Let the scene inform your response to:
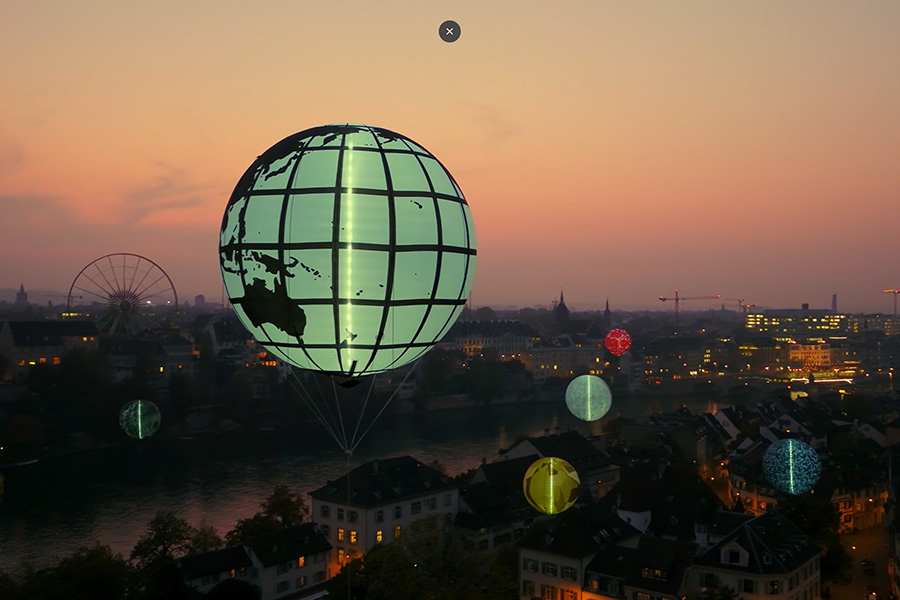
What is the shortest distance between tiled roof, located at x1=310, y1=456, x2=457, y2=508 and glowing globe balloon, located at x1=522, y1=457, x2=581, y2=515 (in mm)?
3008

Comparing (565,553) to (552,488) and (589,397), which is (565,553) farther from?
(589,397)

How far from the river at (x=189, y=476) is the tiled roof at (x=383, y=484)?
2.68 m

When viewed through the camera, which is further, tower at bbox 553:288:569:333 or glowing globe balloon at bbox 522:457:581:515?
tower at bbox 553:288:569:333

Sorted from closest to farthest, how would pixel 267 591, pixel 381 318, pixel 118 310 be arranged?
pixel 381 318 → pixel 267 591 → pixel 118 310

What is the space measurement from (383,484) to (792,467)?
5.90 m

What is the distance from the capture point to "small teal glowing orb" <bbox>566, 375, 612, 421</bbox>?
18.7 m

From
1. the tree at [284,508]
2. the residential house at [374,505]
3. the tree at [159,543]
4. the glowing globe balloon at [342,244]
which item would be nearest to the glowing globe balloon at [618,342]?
the residential house at [374,505]

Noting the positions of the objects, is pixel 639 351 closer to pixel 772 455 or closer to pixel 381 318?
pixel 772 455

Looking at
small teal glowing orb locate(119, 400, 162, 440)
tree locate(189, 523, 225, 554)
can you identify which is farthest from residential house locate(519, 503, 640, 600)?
small teal glowing orb locate(119, 400, 162, 440)

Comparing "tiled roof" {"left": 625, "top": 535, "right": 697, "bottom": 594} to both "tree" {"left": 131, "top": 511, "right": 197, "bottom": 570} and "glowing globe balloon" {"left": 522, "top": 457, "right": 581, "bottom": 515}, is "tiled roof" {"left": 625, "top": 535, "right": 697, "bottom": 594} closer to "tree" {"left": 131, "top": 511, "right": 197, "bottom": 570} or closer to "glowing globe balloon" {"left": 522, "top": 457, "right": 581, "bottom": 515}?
"glowing globe balloon" {"left": 522, "top": 457, "right": 581, "bottom": 515}

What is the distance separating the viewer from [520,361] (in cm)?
4625

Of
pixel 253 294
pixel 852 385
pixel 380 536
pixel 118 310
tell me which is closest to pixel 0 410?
pixel 118 310

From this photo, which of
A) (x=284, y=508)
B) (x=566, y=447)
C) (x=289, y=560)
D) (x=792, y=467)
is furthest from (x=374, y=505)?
(x=566, y=447)

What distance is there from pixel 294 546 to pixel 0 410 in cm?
1826
